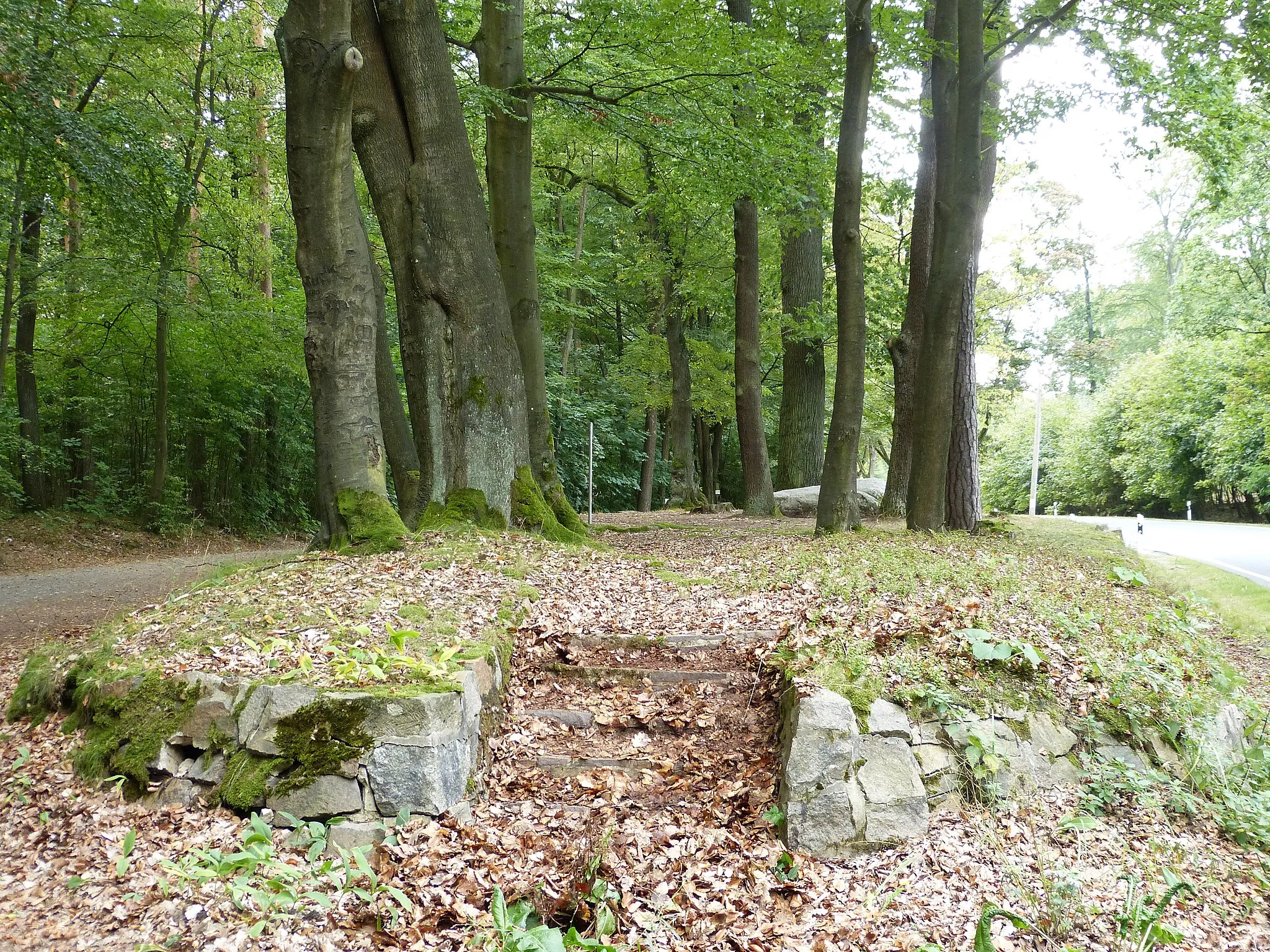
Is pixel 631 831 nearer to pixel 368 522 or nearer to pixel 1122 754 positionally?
pixel 1122 754

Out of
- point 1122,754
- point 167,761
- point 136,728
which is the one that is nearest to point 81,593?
point 136,728

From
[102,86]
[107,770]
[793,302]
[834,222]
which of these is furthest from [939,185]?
[102,86]

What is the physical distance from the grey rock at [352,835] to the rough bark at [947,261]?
7.71m

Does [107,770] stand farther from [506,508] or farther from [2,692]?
[506,508]

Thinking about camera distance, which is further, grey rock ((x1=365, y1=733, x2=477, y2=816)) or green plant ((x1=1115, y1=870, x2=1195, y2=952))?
grey rock ((x1=365, y1=733, x2=477, y2=816))

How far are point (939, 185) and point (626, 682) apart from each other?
7.69 m

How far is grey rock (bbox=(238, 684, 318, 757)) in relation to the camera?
391 centimetres

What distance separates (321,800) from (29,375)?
13.1m

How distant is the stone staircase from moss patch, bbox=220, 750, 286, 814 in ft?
3.54

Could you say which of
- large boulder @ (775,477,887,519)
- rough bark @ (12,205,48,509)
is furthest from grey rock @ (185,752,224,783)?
large boulder @ (775,477,887,519)

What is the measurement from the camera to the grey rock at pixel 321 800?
373 cm

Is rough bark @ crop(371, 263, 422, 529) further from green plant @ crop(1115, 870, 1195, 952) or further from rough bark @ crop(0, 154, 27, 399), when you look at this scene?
green plant @ crop(1115, 870, 1195, 952)

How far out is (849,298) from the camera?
33.2ft

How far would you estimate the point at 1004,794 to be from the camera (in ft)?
13.4
